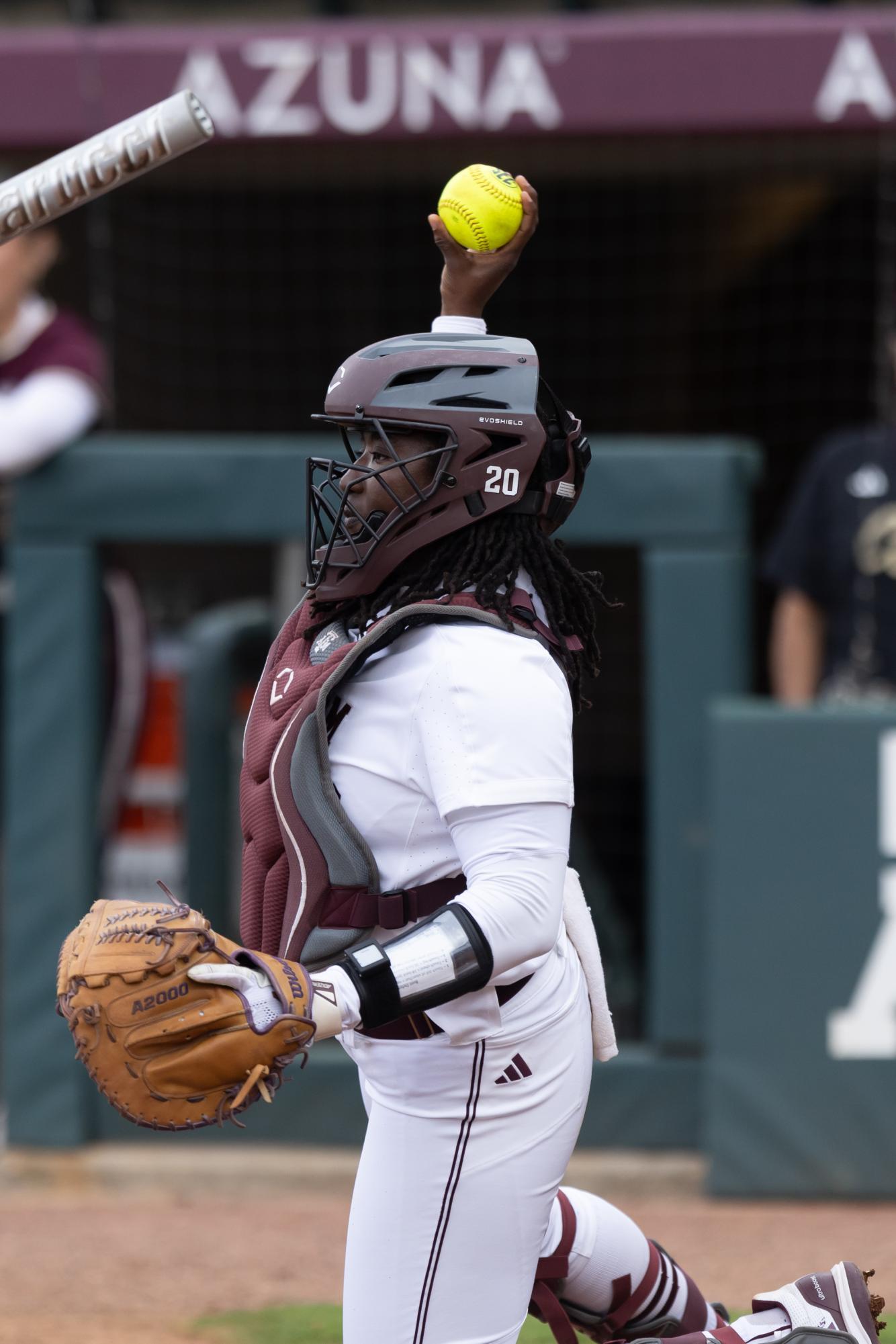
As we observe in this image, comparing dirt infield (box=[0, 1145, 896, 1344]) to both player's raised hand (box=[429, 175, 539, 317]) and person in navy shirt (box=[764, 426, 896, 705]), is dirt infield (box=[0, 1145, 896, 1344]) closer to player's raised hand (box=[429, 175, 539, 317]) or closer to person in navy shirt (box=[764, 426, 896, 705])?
person in navy shirt (box=[764, 426, 896, 705])

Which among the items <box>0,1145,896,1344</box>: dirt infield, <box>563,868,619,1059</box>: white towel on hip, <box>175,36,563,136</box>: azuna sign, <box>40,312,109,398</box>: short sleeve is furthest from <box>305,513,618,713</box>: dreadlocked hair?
<box>175,36,563,136</box>: azuna sign

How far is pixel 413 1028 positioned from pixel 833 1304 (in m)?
0.89

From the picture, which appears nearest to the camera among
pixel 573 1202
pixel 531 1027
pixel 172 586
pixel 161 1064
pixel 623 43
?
pixel 161 1064

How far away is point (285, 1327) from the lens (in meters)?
3.55

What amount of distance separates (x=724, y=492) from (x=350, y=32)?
298 centimetres

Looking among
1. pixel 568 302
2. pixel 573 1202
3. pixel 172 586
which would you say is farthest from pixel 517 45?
pixel 573 1202

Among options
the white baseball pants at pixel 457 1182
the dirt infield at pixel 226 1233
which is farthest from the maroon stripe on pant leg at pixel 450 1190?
the dirt infield at pixel 226 1233

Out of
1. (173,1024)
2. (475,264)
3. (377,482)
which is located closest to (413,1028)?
(173,1024)

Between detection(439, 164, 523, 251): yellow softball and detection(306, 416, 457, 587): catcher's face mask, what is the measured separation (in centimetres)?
36

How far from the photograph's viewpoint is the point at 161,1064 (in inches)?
79.9

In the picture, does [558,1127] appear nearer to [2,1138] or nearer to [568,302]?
[2,1138]

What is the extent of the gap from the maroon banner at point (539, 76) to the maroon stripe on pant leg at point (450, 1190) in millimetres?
4996

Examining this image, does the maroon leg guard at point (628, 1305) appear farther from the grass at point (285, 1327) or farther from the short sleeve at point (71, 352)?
the short sleeve at point (71, 352)

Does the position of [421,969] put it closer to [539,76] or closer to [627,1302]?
[627,1302]
